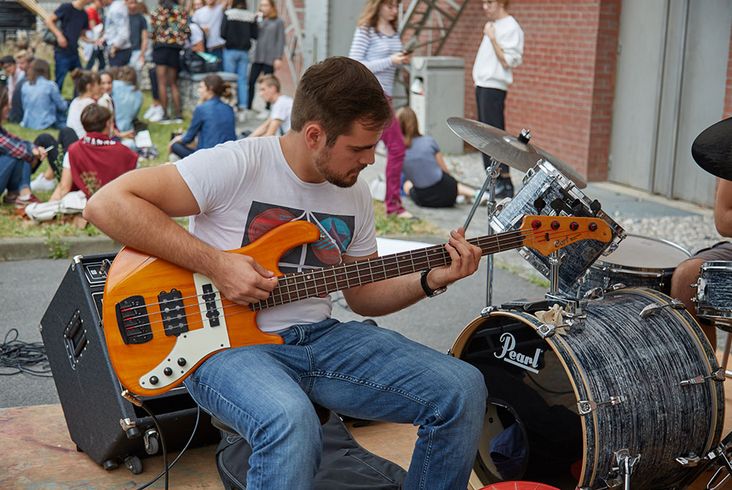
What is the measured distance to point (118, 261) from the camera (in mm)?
3002

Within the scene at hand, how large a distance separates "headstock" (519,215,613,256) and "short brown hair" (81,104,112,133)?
16.9ft

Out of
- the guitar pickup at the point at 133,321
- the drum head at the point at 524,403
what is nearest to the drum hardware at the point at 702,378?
the drum head at the point at 524,403

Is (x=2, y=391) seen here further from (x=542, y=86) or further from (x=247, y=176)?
(x=542, y=86)

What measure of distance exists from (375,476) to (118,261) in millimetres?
1151

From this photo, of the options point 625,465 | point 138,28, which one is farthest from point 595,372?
point 138,28

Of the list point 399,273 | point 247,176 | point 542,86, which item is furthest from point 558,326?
point 542,86

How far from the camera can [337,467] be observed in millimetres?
3312

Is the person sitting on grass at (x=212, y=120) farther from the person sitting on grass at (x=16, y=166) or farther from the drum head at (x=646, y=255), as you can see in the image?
the drum head at (x=646, y=255)

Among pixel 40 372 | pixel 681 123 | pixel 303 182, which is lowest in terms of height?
pixel 40 372

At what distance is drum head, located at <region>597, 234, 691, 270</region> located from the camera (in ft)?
12.6

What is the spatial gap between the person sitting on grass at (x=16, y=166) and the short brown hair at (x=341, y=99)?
557 centimetres

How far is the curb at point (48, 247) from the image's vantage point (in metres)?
7.08

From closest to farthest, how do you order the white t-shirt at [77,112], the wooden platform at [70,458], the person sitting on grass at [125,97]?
the wooden platform at [70,458]
the white t-shirt at [77,112]
the person sitting on grass at [125,97]

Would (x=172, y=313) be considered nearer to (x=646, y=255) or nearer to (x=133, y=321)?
(x=133, y=321)
